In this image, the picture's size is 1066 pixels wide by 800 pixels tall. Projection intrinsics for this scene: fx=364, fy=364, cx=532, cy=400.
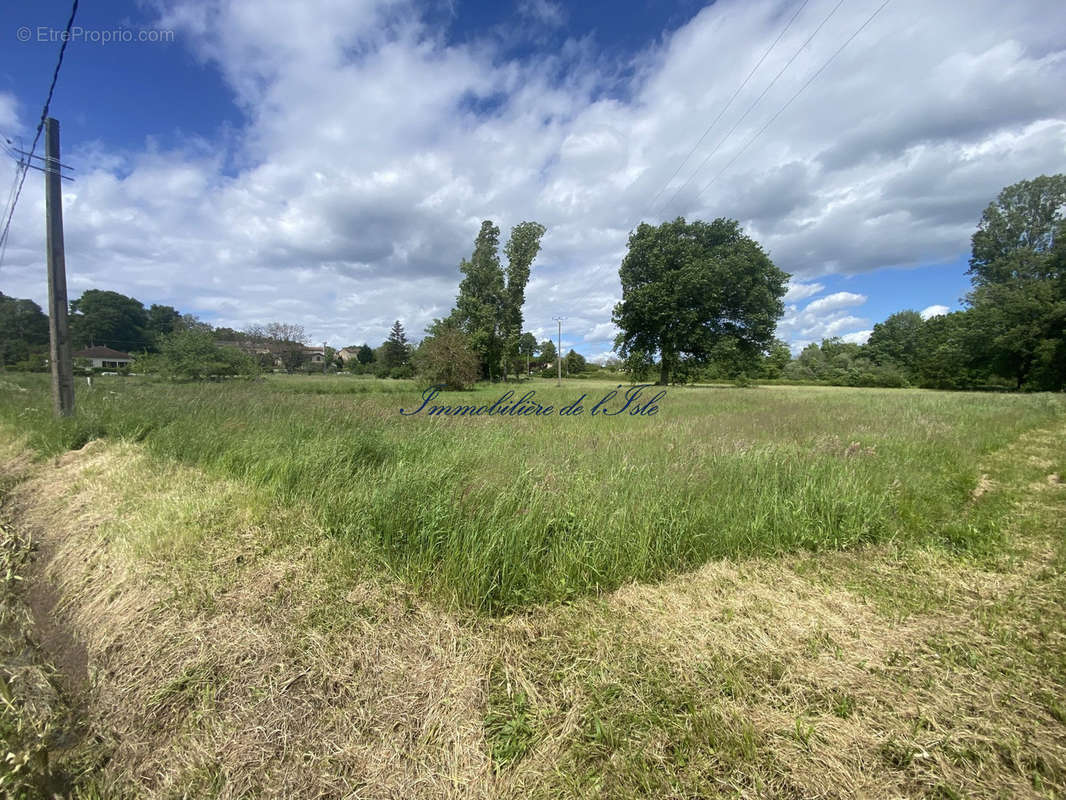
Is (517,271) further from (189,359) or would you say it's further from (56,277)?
(56,277)

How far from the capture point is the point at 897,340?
190 feet

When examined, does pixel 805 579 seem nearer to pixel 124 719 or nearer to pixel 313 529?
pixel 313 529

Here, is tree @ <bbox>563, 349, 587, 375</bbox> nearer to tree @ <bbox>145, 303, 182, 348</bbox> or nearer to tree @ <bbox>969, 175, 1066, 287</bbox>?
tree @ <bbox>969, 175, 1066, 287</bbox>

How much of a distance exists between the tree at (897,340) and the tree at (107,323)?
113 metres

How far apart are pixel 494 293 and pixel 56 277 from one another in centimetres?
2815

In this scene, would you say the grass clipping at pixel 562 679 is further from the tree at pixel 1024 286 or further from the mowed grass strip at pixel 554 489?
the tree at pixel 1024 286

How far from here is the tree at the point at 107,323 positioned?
56.5m

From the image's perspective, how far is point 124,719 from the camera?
195 centimetres

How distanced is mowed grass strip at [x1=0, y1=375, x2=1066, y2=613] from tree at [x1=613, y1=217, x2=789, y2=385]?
22076 mm

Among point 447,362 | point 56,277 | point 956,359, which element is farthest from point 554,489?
point 956,359

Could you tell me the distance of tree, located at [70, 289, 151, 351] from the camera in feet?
185

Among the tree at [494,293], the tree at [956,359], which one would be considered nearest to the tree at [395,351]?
the tree at [494,293]

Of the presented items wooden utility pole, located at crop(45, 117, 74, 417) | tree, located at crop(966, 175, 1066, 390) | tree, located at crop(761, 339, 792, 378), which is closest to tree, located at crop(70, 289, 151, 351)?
wooden utility pole, located at crop(45, 117, 74, 417)

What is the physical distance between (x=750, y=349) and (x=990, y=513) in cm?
3044
